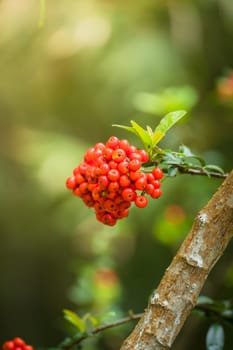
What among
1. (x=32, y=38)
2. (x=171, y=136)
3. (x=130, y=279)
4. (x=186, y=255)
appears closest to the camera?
(x=186, y=255)

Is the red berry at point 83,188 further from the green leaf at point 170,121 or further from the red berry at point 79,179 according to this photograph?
the green leaf at point 170,121

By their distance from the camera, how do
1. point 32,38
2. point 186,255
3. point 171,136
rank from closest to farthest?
point 186,255 < point 171,136 < point 32,38

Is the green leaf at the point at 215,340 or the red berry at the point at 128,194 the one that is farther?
the green leaf at the point at 215,340

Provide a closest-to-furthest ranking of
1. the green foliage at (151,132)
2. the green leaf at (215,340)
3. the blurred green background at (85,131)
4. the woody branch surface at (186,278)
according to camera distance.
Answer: the woody branch surface at (186,278), the green foliage at (151,132), the green leaf at (215,340), the blurred green background at (85,131)

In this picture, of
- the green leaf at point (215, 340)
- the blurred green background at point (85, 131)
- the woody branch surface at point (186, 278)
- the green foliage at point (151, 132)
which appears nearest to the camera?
the woody branch surface at point (186, 278)

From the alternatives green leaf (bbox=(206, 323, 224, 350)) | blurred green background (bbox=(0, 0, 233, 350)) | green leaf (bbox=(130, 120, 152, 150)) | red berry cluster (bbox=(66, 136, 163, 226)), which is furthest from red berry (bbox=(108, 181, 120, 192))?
blurred green background (bbox=(0, 0, 233, 350))

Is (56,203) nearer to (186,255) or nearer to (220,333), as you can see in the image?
(220,333)

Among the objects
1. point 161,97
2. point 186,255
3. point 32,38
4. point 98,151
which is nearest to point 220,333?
point 186,255

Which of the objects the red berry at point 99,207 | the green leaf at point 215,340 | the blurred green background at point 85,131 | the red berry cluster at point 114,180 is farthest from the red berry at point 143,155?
the blurred green background at point 85,131
